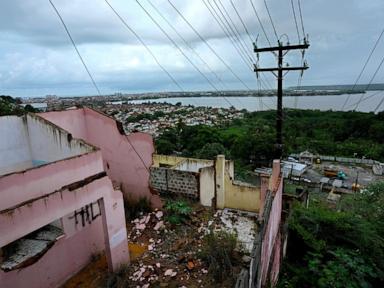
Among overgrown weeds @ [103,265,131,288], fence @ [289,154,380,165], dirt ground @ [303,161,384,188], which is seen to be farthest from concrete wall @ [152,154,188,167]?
fence @ [289,154,380,165]

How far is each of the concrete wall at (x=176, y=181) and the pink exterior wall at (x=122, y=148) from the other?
982mm

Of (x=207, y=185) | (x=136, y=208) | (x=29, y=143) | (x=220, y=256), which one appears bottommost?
(x=136, y=208)

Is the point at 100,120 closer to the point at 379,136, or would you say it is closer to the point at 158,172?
the point at 158,172

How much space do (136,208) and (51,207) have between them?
5.66 m

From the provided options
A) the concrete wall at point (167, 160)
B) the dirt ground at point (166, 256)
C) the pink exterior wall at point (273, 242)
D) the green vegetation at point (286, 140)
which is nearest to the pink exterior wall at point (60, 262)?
the dirt ground at point (166, 256)

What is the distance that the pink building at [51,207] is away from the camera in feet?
15.5

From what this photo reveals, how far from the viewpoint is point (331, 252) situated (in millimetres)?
7156

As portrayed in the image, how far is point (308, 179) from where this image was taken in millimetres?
34531

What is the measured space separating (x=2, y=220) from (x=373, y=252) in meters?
8.67

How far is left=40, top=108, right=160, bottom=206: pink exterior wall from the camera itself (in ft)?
33.5

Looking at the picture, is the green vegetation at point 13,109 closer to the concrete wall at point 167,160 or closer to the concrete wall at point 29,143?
the concrete wall at point 29,143

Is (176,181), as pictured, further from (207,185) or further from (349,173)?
(349,173)

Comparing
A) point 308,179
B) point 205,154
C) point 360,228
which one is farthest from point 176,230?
point 308,179

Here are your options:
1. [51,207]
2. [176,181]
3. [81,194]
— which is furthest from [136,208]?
[51,207]
